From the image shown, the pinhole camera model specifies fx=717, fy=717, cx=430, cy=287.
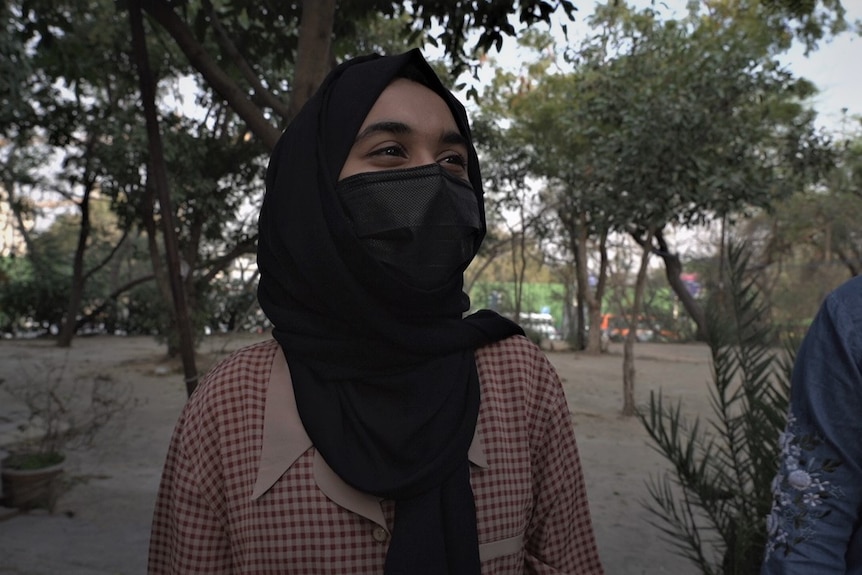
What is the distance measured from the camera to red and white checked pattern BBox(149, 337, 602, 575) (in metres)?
0.95

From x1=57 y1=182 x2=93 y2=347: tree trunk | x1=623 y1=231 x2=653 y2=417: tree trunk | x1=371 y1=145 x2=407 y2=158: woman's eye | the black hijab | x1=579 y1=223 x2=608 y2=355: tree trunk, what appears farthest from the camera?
x1=579 y1=223 x2=608 y2=355: tree trunk

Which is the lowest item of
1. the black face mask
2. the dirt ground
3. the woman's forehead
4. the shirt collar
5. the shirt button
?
the dirt ground

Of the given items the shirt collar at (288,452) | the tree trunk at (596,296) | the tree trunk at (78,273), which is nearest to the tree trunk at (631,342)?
the tree trunk at (596,296)

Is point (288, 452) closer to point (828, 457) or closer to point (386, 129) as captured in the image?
point (386, 129)

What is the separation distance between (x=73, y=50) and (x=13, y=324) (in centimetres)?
1548

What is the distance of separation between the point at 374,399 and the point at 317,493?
147 mm

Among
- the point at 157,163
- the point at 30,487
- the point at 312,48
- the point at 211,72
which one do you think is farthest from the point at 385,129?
the point at 30,487

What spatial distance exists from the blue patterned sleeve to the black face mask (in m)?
0.52

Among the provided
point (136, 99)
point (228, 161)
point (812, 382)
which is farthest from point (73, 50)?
point (136, 99)

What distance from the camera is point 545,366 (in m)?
1.13

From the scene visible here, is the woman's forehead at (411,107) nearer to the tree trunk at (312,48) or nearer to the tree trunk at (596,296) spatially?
the tree trunk at (312,48)

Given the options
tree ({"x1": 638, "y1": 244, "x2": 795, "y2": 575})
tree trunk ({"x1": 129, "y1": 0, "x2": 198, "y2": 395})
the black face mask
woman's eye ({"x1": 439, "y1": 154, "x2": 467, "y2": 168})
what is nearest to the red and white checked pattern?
the black face mask

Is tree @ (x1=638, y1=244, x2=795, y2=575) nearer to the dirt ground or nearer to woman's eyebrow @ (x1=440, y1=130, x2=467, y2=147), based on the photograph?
the dirt ground

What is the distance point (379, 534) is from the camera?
958 millimetres
